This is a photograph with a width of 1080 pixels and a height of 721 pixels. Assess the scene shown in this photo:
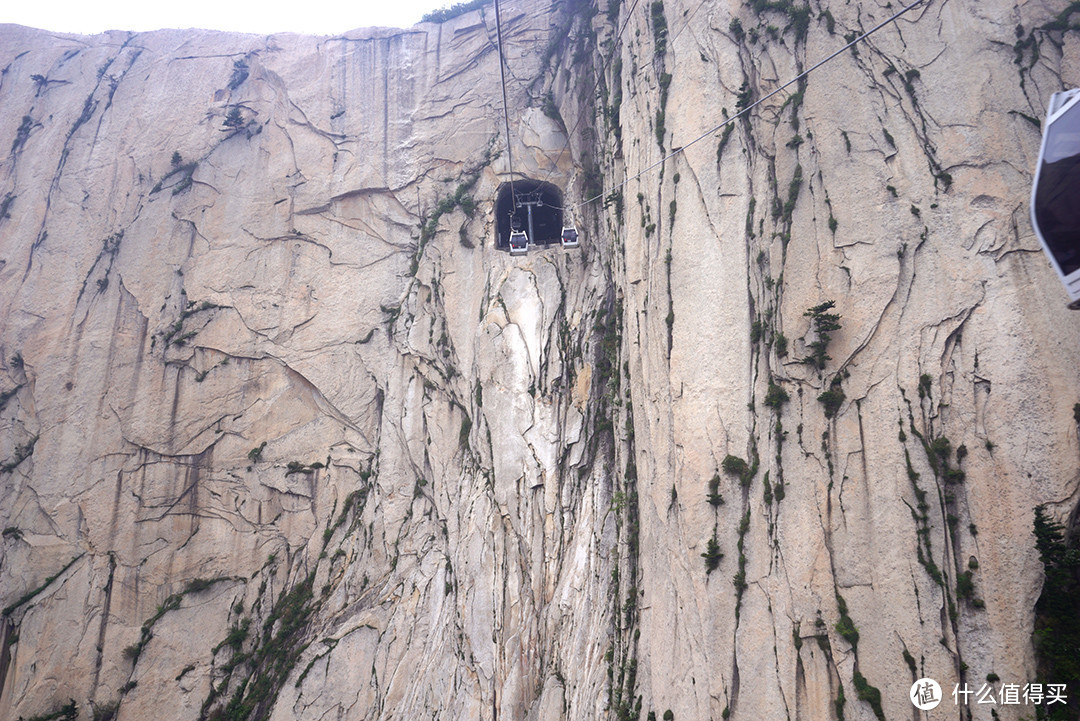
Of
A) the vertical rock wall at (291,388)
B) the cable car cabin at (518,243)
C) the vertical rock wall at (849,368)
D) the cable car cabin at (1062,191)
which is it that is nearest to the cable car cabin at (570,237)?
the cable car cabin at (518,243)

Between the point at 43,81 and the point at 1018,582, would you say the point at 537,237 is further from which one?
the point at 43,81

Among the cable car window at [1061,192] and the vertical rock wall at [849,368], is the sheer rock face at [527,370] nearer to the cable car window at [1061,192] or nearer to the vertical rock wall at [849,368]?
the vertical rock wall at [849,368]

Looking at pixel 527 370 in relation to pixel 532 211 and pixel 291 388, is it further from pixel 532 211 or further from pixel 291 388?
pixel 291 388

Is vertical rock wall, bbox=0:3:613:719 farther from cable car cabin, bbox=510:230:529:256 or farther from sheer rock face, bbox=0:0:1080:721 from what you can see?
cable car cabin, bbox=510:230:529:256

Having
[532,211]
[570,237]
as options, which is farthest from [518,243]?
[532,211]

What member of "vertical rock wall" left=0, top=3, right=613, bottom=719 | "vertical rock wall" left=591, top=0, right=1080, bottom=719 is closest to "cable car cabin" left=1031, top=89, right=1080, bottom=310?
"vertical rock wall" left=591, top=0, right=1080, bottom=719

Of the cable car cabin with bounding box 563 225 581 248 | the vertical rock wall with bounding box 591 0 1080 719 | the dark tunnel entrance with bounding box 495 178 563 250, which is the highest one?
the dark tunnel entrance with bounding box 495 178 563 250

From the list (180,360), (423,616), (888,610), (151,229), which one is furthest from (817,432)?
(151,229)

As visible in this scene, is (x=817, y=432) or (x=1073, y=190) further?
(x=817, y=432)
